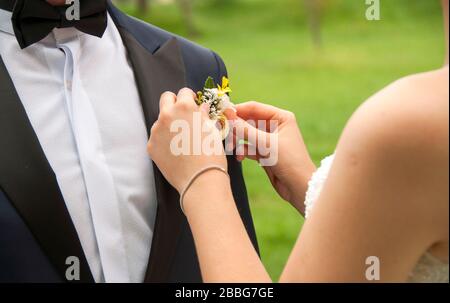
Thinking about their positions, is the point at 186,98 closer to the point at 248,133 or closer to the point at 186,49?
the point at 248,133

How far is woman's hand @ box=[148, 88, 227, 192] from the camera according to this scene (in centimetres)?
152

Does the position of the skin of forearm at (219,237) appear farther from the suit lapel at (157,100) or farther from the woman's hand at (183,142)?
the suit lapel at (157,100)

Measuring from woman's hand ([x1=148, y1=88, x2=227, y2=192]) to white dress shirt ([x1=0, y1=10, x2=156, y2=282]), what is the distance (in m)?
0.14

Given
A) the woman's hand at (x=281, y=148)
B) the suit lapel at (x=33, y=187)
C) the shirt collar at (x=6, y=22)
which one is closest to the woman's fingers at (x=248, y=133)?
the woman's hand at (x=281, y=148)

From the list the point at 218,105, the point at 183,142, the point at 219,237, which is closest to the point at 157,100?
the point at 218,105

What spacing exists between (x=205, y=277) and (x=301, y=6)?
50.0 feet

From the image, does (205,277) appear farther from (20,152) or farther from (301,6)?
(301,6)

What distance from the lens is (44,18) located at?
1.71 metres

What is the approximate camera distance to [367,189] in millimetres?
1180

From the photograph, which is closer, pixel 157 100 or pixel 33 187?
pixel 33 187

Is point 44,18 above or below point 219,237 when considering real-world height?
above

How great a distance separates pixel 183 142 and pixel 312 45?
44.4 feet

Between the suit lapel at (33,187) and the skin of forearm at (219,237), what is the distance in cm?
30
